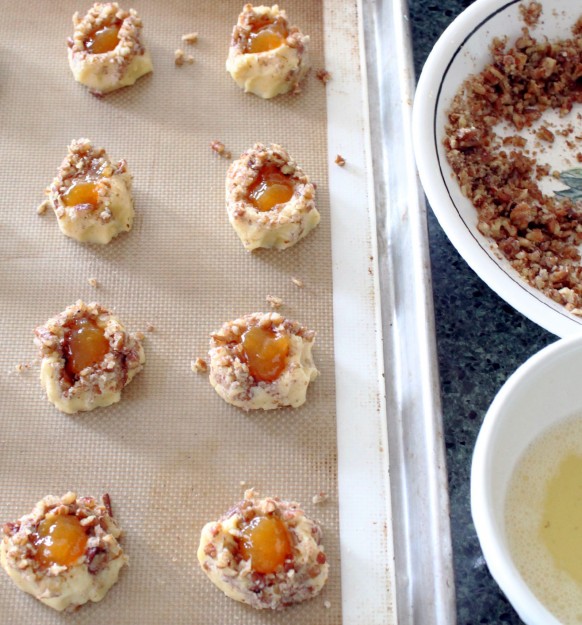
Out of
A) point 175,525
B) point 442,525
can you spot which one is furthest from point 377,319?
point 175,525

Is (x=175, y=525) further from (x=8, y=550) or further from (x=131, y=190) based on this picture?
(x=131, y=190)

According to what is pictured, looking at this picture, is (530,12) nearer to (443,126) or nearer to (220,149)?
(443,126)

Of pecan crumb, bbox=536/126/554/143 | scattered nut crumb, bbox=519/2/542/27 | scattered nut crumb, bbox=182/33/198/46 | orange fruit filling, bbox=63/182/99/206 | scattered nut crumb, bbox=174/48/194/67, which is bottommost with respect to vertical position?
orange fruit filling, bbox=63/182/99/206

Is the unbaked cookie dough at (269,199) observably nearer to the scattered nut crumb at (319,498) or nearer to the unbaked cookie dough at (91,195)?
the unbaked cookie dough at (91,195)

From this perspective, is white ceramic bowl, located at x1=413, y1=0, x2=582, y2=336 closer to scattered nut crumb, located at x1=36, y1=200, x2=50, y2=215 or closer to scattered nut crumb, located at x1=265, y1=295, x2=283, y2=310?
scattered nut crumb, located at x1=265, y1=295, x2=283, y2=310

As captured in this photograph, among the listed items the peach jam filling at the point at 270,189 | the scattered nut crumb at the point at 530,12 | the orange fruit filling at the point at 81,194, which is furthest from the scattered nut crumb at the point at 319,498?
the scattered nut crumb at the point at 530,12

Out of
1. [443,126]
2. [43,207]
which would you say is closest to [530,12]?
[443,126]

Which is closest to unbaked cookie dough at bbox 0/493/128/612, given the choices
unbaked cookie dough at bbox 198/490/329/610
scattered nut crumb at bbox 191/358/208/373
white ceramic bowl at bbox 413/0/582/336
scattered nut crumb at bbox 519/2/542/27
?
unbaked cookie dough at bbox 198/490/329/610
